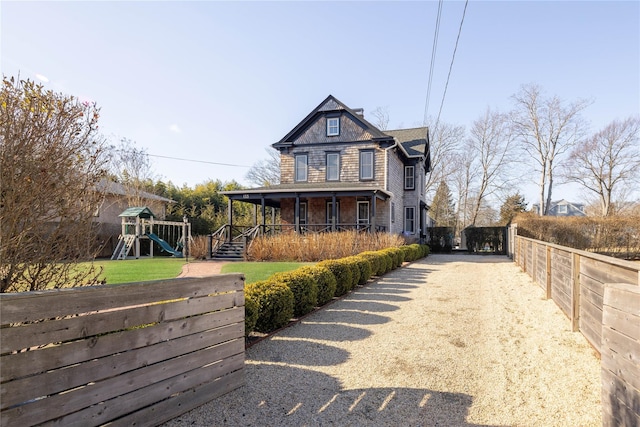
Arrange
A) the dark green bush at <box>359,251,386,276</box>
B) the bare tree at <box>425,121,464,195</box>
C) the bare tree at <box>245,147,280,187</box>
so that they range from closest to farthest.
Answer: the dark green bush at <box>359,251,386,276</box>, the bare tree at <box>425,121,464,195</box>, the bare tree at <box>245,147,280,187</box>

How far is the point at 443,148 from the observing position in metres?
39.2

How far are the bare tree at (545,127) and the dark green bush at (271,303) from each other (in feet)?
117

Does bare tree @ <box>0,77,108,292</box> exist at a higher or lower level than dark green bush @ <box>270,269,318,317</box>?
higher

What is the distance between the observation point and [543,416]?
3053mm

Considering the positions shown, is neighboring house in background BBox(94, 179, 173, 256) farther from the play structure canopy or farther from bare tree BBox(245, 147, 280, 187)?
bare tree BBox(245, 147, 280, 187)

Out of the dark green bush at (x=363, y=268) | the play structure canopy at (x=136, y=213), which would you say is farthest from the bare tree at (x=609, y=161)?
the play structure canopy at (x=136, y=213)

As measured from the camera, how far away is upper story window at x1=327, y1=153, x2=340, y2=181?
21125 millimetres

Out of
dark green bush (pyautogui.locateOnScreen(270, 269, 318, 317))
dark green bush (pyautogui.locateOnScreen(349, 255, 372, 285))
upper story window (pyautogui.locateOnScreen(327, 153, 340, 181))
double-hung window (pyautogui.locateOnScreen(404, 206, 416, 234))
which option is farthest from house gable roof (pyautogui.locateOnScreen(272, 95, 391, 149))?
dark green bush (pyautogui.locateOnScreen(270, 269, 318, 317))

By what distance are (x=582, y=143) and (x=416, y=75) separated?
29773 mm

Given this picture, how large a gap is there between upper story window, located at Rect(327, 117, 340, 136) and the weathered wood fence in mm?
14786

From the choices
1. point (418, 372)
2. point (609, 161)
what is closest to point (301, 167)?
point (418, 372)

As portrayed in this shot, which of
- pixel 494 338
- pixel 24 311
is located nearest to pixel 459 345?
pixel 494 338

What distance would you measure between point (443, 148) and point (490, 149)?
4.82 m

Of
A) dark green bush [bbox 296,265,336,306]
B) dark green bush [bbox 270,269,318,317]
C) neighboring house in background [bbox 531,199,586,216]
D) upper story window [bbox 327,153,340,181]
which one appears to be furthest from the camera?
neighboring house in background [bbox 531,199,586,216]
